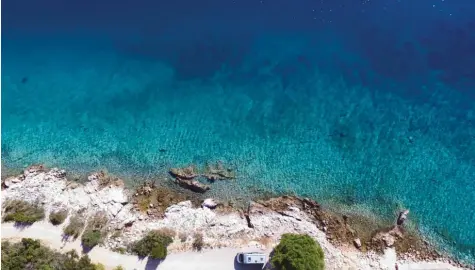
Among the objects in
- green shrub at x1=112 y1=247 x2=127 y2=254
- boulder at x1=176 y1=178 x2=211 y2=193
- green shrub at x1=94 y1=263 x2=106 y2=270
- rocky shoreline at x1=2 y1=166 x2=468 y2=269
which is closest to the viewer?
green shrub at x1=94 y1=263 x2=106 y2=270

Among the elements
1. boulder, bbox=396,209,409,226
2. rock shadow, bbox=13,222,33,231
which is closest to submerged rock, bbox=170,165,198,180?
rock shadow, bbox=13,222,33,231

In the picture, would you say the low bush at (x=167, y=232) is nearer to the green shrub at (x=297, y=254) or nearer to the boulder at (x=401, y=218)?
the green shrub at (x=297, y=254)

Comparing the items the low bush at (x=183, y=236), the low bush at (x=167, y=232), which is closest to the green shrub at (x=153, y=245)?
the low bush at (x=167, y=232)

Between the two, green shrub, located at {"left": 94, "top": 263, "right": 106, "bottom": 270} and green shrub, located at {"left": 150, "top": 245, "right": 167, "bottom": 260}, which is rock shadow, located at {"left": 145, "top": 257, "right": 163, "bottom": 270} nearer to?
green shrub, located at {"left": 150, "top": 245, "right": 167, "bottom": 260}

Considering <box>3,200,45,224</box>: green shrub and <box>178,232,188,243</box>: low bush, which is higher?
<box>3,200,45,224</box>: green shrub

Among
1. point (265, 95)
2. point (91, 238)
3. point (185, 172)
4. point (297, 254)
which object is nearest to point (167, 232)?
point (185, 172)

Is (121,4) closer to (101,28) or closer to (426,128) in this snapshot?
(101,28)

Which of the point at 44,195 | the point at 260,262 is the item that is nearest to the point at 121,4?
the point at 44,195
